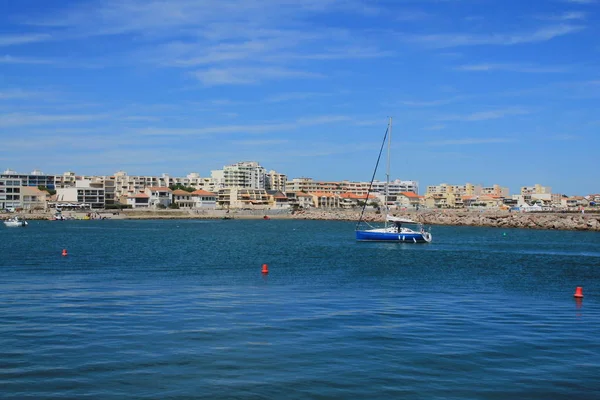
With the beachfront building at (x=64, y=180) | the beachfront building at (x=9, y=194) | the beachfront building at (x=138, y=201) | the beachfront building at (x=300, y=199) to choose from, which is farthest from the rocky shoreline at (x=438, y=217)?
the beachfront building at (x=64, y=180)

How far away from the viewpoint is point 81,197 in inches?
5664

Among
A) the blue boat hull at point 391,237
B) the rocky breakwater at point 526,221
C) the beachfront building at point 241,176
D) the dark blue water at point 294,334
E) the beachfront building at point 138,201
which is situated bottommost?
the dark blue water at point 294,334

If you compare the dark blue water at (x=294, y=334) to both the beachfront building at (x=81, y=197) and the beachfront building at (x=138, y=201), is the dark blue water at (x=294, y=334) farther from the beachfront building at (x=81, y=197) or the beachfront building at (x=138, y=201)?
the beachfront building at (x=138, y=201)

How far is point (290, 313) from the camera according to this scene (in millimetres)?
19094

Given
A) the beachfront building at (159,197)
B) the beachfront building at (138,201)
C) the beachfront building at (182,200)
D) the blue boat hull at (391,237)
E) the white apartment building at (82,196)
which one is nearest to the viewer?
the blue boat hull at (391,237)

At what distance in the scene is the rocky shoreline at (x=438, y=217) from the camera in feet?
293

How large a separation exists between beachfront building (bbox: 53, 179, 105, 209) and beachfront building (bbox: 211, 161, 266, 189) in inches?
1701

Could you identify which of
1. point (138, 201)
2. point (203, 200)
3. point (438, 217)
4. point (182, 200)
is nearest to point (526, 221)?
point (438, 217)

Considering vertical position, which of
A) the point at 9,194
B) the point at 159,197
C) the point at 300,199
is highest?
the point at 9,194

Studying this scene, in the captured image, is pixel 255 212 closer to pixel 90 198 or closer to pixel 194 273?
pixel 90 198

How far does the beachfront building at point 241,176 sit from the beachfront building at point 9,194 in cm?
5648

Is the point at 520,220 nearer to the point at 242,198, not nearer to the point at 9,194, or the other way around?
the point at 242,198

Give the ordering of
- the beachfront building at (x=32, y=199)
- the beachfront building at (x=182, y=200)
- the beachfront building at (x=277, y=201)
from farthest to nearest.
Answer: the beachfront building at (x=277, y=201) < the beachfront building at (x=182, y=200) < the beachfront building at (x=32, y=199)

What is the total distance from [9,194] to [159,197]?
110 ft
